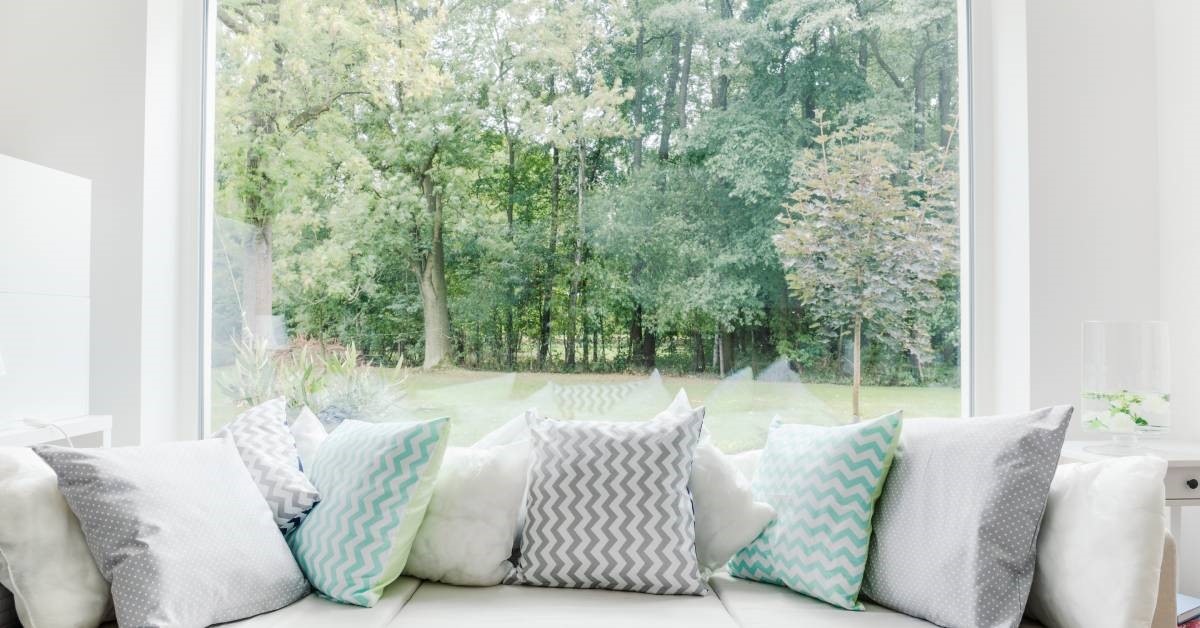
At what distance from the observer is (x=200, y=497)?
66.6 inches

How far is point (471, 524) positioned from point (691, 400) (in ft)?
3.23

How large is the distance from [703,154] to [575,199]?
471 millimetres

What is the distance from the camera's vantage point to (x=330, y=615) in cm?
169

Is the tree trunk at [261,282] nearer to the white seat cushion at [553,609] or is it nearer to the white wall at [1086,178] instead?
the white seat cushion at [553,609]

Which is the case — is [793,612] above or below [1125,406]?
below

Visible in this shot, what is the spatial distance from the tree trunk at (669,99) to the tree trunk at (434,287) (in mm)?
806

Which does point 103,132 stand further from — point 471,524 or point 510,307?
point 471,524

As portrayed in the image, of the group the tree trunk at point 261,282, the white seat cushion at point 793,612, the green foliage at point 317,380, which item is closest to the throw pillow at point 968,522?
the white seat cushion at point 793,612

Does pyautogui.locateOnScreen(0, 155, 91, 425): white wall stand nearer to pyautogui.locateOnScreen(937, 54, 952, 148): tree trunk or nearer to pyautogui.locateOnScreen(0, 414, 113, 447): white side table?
pyautogui.locateOnScreen(0, 414, 113, 447): white side table

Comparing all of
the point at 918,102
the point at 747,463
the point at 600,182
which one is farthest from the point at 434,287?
the point at 918,102

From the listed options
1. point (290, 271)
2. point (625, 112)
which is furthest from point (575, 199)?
point (290, 271)

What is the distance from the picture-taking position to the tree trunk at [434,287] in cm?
265

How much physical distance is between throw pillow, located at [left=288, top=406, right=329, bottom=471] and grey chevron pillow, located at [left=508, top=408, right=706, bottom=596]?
1.98ft

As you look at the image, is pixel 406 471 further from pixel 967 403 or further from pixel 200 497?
pixel 967 403
